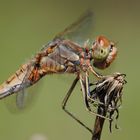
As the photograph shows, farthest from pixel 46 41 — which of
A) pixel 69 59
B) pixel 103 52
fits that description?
pixel 103 52

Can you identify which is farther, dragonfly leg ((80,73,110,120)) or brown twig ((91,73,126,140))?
dragonfly leg ((80,73,110,120))

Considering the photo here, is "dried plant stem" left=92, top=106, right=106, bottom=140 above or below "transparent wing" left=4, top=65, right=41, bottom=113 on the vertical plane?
below

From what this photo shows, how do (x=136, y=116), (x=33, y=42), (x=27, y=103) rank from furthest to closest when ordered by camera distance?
(x=33, y=42) < (x=136, y=116) < (x=27, y=103)

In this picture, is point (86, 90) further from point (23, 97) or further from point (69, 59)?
point (23, 97)

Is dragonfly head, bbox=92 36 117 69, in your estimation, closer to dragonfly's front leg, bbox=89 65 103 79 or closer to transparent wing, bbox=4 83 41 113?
dragonfly's front leg, bbox=89 65 103 79

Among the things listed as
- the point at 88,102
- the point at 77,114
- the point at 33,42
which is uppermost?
the point at 33,42

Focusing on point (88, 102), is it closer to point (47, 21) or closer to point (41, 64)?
point (41, 64)

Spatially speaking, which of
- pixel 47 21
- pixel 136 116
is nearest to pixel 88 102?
pixel 136 116

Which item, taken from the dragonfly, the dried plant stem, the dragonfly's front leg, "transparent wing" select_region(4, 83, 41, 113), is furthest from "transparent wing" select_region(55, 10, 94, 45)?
the dried plant stem

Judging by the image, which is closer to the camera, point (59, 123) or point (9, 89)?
point (9, 89)
